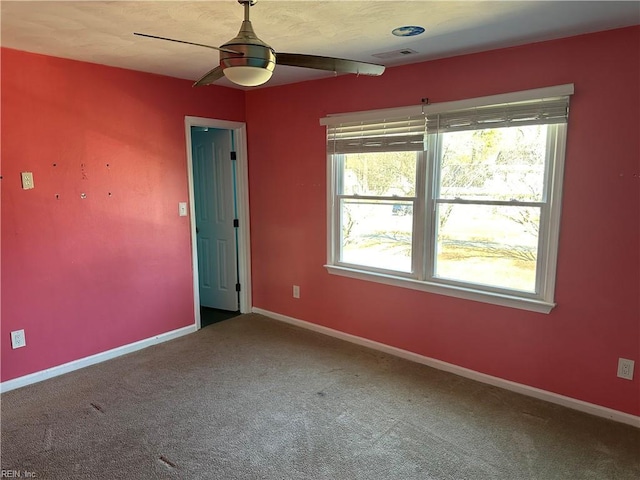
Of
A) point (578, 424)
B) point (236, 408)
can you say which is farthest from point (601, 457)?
point (236, 408)

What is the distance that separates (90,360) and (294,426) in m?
1.89

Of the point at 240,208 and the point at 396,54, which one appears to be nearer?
the point at 396,54

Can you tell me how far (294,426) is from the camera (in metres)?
2.49

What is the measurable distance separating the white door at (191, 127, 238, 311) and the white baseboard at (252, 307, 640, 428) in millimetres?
969

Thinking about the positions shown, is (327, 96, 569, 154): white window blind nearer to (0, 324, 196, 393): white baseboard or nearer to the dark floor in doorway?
the dark floor in doorway

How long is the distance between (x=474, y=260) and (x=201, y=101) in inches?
110

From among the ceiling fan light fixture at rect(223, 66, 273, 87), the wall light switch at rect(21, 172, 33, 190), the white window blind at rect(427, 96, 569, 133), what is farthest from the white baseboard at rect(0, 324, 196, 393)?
the white window blind at rect(427, 96, 569, 133)

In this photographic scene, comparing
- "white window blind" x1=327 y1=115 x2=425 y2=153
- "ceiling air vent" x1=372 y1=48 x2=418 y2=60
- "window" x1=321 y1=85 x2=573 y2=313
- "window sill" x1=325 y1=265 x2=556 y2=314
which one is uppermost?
"ceiling air vent" x1=372 y1=48 x2=418 y2=60

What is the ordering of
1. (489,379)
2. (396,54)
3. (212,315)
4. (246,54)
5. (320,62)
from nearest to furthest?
(246,54)
(320,62)
(396,54)
(489,379)
(212,315)

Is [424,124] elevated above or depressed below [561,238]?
above

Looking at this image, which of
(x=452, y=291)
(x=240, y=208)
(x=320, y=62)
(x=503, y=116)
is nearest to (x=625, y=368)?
(x=452, y=291)

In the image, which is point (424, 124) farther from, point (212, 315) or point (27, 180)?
point (212, 315)

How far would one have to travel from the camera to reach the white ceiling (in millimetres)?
1977

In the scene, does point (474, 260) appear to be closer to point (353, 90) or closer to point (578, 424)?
point (578, 424)
